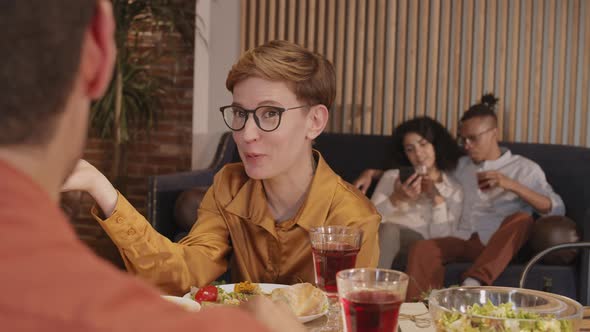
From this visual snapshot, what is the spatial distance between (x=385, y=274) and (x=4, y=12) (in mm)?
668

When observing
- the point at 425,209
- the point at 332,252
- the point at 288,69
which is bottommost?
the point at 425,209

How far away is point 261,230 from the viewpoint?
1889mm

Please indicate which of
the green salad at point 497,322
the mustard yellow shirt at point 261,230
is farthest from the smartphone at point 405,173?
the green salad at point 497,322

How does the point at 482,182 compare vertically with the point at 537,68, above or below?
below

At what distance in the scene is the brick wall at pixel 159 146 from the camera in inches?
220

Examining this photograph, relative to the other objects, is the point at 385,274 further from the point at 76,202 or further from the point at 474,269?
the point at 76,202

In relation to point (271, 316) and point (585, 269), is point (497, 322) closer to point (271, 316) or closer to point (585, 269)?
point (271, 316)

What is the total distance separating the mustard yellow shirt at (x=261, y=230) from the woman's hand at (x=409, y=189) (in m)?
2.22

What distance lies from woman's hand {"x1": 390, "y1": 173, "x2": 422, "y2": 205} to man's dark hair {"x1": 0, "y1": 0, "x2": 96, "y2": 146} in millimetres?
3705

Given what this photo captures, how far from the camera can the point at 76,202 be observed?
541 cm

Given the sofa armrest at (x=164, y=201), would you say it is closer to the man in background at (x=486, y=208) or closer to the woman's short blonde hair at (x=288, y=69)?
the man in background at (x=486, y=208)

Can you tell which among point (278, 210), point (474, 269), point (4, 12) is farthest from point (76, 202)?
point (4, 12)

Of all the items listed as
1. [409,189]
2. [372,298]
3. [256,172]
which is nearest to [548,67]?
[409,189]

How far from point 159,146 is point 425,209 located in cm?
237
